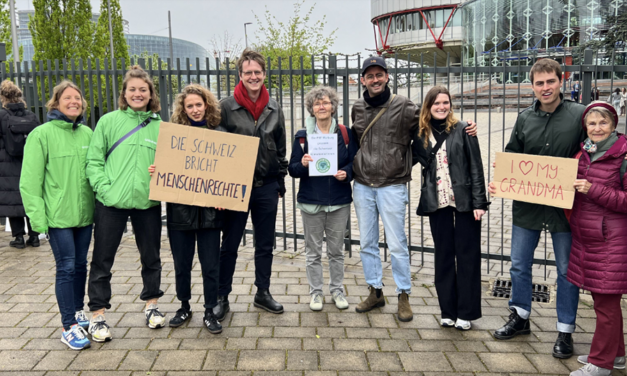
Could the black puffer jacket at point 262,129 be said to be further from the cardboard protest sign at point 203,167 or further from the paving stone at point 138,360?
the paving stone at point 138,360

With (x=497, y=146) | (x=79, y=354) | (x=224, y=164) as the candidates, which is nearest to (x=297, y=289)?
(x=224, y=164)

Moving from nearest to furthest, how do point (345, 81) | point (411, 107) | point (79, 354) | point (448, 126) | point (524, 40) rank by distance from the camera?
point (79, 354) → point (448, 126) → point (411, 107) → point (345, 81) → point (524, 40)

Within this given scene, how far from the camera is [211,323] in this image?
4102 mm

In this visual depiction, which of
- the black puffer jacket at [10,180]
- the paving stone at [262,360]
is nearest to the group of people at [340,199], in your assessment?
the paving stone at [262,360]

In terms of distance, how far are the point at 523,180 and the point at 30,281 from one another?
4904 millimetres

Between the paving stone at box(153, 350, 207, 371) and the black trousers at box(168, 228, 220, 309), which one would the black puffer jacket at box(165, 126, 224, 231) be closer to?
the black trousers at box(168, 228, 220, 309)

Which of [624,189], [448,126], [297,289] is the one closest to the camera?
[624,189]

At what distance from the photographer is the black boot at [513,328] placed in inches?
158

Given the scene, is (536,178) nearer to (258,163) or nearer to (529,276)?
(529,276)

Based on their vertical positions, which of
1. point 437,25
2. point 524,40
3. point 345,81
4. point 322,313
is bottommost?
point 322,313

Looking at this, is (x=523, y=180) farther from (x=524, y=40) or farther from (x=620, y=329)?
(x=524, y=40)

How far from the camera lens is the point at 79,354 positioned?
3.75 metres

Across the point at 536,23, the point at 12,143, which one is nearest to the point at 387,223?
the point at 12,143

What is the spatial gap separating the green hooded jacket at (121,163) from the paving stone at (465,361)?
254 centimetres
